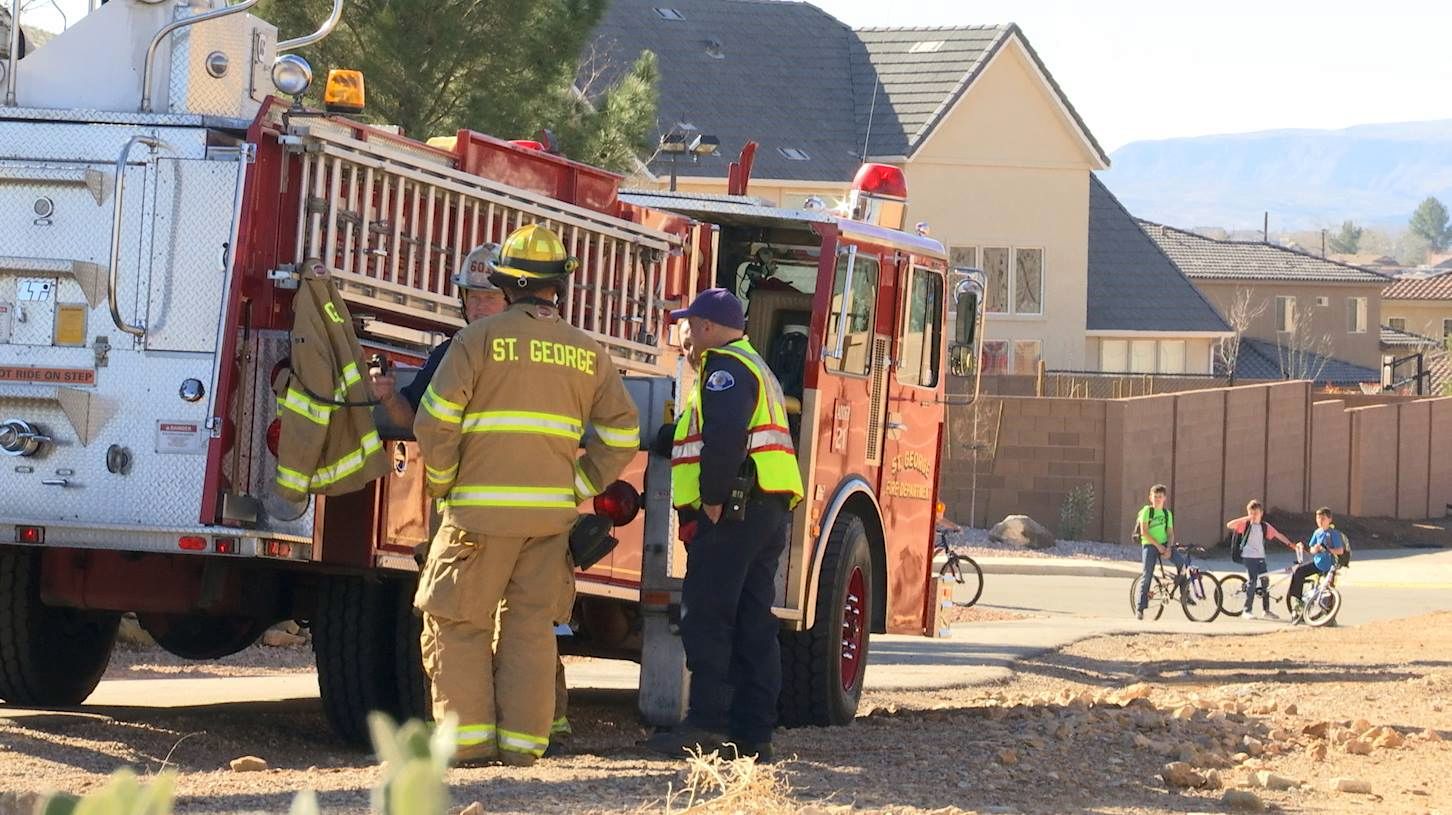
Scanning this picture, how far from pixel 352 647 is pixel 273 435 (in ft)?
4.35

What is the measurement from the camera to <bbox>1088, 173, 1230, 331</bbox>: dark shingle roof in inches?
1804

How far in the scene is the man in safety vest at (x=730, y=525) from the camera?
820 centimetres

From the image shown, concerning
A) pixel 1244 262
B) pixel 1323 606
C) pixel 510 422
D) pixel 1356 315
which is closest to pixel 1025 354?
pixel 1323 606

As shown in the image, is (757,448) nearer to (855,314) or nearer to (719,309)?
(719,309)

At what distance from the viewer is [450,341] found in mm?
7738

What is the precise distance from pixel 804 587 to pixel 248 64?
11.4ft

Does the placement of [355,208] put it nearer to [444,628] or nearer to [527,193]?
[527,193]

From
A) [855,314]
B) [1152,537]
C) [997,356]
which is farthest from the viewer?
[997,356]

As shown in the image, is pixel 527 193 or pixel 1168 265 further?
pixel 1168 265

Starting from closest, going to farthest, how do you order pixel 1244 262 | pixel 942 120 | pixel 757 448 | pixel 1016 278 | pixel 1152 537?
pixel 757 448, pixel 1152 537, pixel 942 120, pixel 1016 278, pixel 1244 262

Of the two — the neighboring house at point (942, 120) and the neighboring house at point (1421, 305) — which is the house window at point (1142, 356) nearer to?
the neighboring house at point (942, 120)

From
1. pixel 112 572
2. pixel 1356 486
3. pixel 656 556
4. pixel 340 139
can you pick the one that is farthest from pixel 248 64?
pixel 1356 486

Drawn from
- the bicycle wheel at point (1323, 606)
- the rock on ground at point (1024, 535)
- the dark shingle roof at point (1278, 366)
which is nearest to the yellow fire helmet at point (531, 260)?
the bicycle wheel at point (1323, 606)

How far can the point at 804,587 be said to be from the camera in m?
9.90
